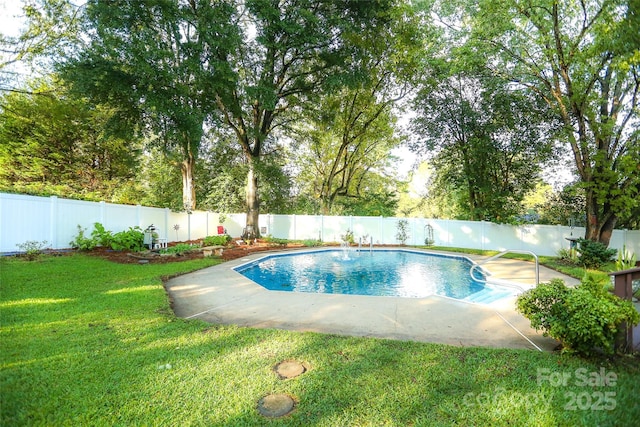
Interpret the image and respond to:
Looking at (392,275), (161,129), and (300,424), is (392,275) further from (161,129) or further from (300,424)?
(161,129)

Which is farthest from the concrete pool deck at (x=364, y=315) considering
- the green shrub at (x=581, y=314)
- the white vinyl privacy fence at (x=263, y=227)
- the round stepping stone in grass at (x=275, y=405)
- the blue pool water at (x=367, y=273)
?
the white vinyl privacy fence at (x=263, y=227)

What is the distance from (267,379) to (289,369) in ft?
0.82

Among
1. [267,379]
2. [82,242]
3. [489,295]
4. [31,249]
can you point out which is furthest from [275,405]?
[82,242]

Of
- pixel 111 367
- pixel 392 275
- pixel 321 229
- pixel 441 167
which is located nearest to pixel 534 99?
pixel 441 167

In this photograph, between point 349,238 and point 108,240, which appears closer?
point 108,240

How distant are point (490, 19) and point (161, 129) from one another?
11649 mm

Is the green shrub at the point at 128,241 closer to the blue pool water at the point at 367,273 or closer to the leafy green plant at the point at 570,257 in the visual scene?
the blue pool water at the point at 367,273

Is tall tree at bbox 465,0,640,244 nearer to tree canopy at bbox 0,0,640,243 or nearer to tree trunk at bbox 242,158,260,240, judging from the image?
tree canopy at bbox 0,0,640,243

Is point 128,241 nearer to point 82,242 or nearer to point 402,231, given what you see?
point 82,242

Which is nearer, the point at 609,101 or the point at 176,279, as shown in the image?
the point at 176,279

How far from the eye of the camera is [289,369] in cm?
254

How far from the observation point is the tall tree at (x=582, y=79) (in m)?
8.32

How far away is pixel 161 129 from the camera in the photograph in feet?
34.3

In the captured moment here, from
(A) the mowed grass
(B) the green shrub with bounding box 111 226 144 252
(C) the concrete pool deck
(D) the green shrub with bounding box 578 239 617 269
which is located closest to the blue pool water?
(C) the concrete pool deck
